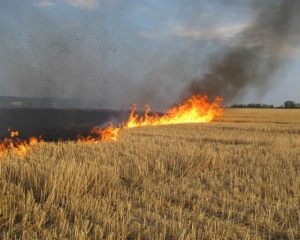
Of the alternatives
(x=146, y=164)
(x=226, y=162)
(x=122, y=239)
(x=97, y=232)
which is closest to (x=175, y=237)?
(x=122, y=239)

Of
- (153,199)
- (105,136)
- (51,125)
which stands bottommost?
(153,199)

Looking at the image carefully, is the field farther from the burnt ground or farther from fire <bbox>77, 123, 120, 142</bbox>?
the burnt ground

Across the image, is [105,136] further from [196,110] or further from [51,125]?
[51,125]

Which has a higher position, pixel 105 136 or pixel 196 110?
pixel 196 110

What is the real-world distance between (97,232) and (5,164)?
4.02 metres

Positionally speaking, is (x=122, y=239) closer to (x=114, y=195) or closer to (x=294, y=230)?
(x=114, y=195)

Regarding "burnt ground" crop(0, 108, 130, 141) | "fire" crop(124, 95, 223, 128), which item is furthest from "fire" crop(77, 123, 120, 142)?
"fire" crop(124, 95, 223, 128)

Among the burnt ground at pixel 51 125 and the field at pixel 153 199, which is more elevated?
the burnt ground at pixel 51 125

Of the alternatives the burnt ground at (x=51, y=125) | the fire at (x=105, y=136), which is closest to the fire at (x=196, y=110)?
the burnt ground at (x=51, y=125)

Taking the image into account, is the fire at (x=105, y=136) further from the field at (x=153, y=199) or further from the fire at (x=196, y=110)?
the fire at (x=196, y=110)

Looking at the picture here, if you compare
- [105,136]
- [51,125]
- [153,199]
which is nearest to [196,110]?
[105,136]

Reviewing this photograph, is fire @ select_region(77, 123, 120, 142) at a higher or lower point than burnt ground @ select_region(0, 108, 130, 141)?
lower

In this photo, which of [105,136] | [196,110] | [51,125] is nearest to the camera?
[105,136]

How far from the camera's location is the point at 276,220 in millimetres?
5340
